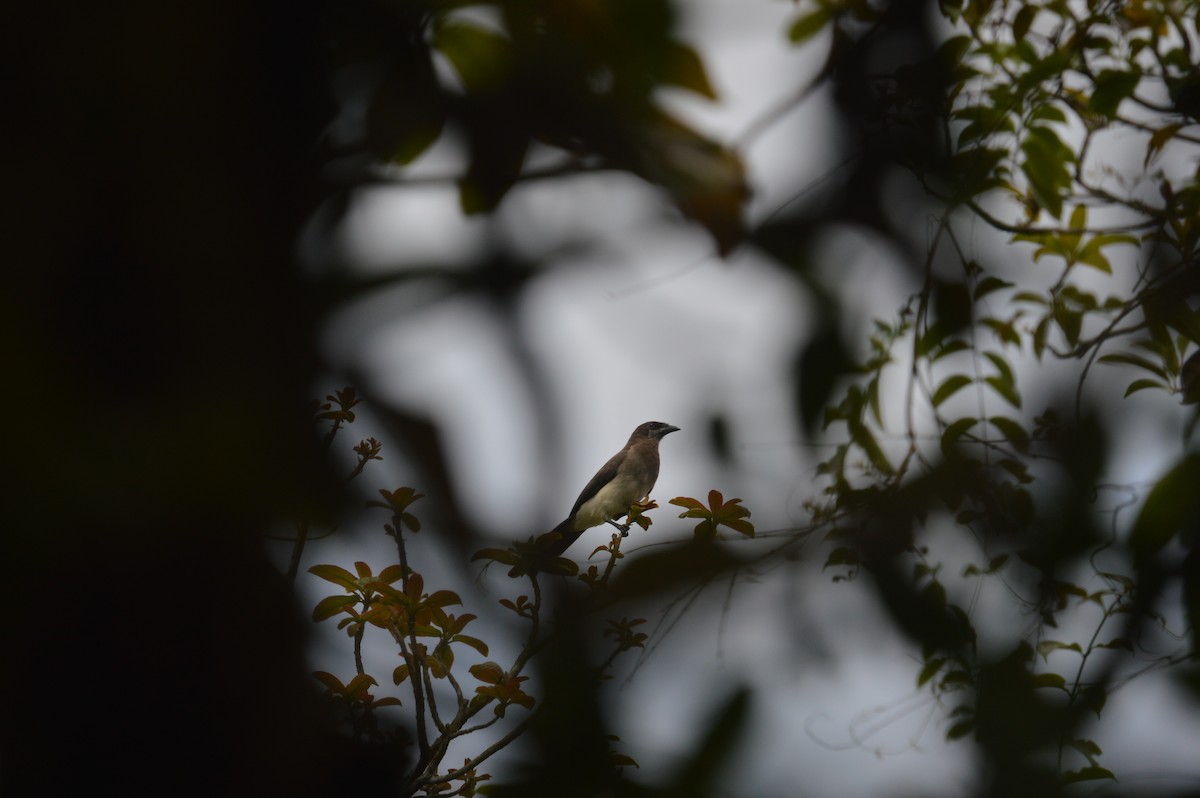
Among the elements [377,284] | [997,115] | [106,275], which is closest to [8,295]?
[106,275]

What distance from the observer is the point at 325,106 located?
43 centimetres

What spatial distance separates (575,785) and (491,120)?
1.13ft

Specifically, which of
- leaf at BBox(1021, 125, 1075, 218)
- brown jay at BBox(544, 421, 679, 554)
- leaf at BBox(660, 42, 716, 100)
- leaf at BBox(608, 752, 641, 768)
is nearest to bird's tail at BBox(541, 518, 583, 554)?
brown jay at BBox(544, 421, 679, 554)

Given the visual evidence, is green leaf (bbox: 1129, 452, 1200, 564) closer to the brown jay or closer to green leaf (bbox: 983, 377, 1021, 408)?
green leaf (bbox: 983, 377, 1021, 408)

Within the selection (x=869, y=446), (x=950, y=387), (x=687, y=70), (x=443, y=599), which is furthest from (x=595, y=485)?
(x=950, y=387)

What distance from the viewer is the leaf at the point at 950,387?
3.55 feet

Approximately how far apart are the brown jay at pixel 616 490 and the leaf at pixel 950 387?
1.03 feet

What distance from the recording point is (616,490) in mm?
1245

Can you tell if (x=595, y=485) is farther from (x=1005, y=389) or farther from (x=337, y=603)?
(x=1005, y=389)

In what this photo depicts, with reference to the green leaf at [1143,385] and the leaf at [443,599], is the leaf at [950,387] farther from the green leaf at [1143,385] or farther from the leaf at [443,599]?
the leaf at [443,599]

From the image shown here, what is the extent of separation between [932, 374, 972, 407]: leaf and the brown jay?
31 centimetres

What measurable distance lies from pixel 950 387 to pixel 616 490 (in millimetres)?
423

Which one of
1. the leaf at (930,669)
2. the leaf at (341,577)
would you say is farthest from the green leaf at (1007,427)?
the leaf at (341,577)

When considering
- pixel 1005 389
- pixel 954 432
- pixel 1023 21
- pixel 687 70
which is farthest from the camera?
pixel 1023 21
